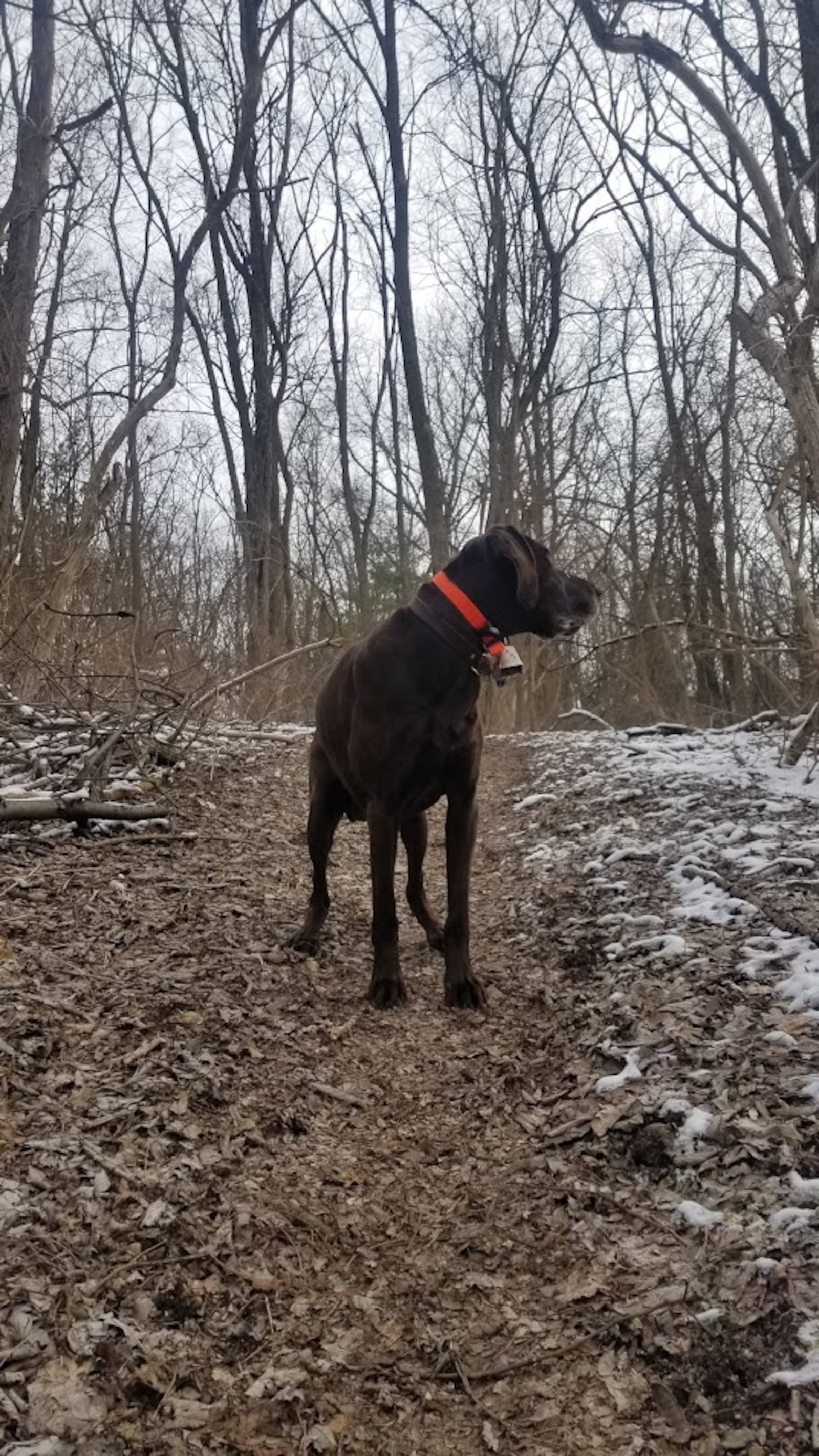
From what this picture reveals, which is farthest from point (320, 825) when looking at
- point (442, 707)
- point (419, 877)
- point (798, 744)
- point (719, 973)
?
point (798, 744)

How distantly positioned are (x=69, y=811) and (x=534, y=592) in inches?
107

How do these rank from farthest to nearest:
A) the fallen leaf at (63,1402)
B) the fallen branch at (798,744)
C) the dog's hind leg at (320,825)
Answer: the fallen branch at (798,744)
the dog's hind leg at (320,825)
the fallen leaf at (63,1402)

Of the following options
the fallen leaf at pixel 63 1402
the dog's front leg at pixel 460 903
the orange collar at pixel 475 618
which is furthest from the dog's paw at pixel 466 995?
the fallen leaf at pixel 63 1402

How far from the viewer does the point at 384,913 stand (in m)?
3.51

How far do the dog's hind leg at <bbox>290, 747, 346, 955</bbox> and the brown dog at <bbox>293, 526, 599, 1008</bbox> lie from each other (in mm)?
381

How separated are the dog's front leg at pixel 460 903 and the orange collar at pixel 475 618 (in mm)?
538

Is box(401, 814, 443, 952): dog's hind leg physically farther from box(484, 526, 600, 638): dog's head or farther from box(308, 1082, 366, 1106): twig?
box(308, 1082, 366, 1106): twig

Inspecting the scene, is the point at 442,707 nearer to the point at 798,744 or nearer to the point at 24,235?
the point at 798,744

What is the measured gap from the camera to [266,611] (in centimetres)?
1170

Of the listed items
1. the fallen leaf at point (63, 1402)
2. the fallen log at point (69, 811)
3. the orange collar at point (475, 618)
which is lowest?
the fallen leaf at point (63, 1402)

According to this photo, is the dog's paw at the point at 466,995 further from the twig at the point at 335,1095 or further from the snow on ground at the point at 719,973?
the twig at the point at 335,1095

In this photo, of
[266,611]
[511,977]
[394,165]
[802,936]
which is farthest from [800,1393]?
[394,165]

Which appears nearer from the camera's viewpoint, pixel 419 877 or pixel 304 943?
pixel 304 943

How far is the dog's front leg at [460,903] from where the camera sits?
348cm
